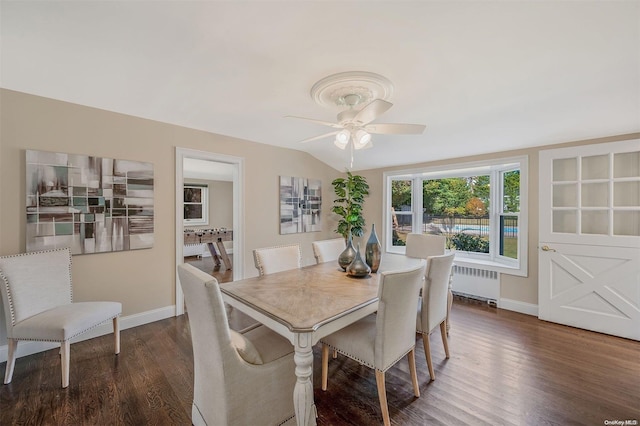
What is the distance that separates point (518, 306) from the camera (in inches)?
133

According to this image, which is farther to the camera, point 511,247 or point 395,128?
point 511,247

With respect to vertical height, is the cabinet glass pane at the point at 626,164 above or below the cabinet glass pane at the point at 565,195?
above

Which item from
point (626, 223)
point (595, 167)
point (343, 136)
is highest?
point (343, 136)

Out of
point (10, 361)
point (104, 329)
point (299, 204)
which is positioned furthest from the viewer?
point (299, 204)

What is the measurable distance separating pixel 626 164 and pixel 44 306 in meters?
5.67

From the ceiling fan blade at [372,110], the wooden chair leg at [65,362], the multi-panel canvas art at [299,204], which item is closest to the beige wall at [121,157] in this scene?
the multi-panel canvas art at [299,204]

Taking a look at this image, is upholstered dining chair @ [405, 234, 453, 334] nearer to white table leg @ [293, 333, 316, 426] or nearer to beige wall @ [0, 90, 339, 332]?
beige wall @ [0, 90, 339, 332]

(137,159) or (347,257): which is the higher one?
(137,159)

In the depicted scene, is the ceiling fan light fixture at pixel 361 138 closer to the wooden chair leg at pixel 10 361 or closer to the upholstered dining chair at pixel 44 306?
the upholstered dining chair at pixel 44 306

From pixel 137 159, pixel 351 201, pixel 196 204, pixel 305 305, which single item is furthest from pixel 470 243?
pixel 196 204

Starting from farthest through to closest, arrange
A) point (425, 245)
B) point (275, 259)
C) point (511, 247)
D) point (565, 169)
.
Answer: point (511, 247) < point (425, 245) < point (565, 169) < point (275, 259)

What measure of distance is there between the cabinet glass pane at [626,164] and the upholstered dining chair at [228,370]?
12.4 feet

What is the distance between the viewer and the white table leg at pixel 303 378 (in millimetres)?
1311

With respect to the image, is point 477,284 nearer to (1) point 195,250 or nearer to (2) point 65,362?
(2) point 65,362
